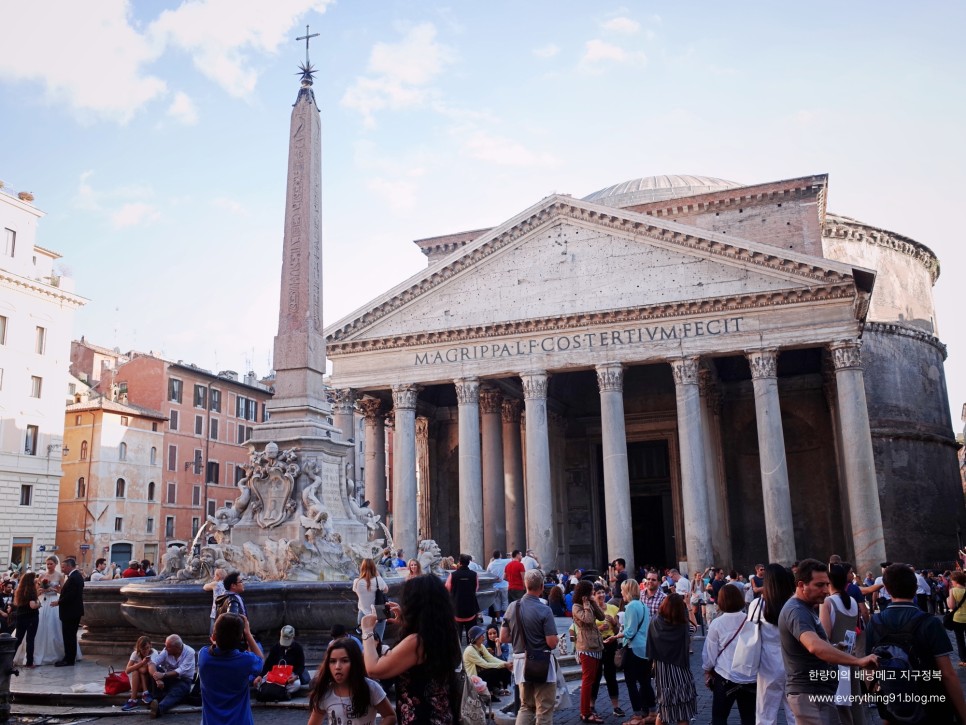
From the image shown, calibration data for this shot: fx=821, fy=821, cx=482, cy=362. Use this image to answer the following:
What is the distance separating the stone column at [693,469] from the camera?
20484 millimetres

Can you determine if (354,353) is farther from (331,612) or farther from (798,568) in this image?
(798,568)

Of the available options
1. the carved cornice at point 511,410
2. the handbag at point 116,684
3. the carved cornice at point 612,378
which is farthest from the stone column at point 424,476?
the handbag at point 116,684

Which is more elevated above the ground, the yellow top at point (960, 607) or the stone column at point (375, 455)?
the stone column at point (375, 455)

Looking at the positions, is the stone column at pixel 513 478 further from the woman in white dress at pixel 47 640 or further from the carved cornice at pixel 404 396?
the woman in white dress at pixel 47 640

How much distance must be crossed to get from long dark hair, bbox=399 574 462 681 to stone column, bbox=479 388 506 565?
20.6m

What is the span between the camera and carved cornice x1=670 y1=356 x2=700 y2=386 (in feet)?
70.8

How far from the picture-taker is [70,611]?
924 cm

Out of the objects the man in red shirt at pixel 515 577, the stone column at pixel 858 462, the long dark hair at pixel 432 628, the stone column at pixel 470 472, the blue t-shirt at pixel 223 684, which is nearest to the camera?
the long dark hair at pixel 432 628

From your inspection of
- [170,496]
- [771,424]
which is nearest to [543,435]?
[771,424]

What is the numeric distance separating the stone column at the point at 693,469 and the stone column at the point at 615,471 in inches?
58.7

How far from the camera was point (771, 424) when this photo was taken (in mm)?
20734

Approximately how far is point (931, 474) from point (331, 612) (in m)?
28.4

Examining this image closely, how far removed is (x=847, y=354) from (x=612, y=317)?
19.5 feet

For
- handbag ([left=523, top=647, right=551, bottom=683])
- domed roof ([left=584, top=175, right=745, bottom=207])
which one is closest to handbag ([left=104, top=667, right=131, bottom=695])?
handbag ([left=523, top=647, right=551, bottom=683])
